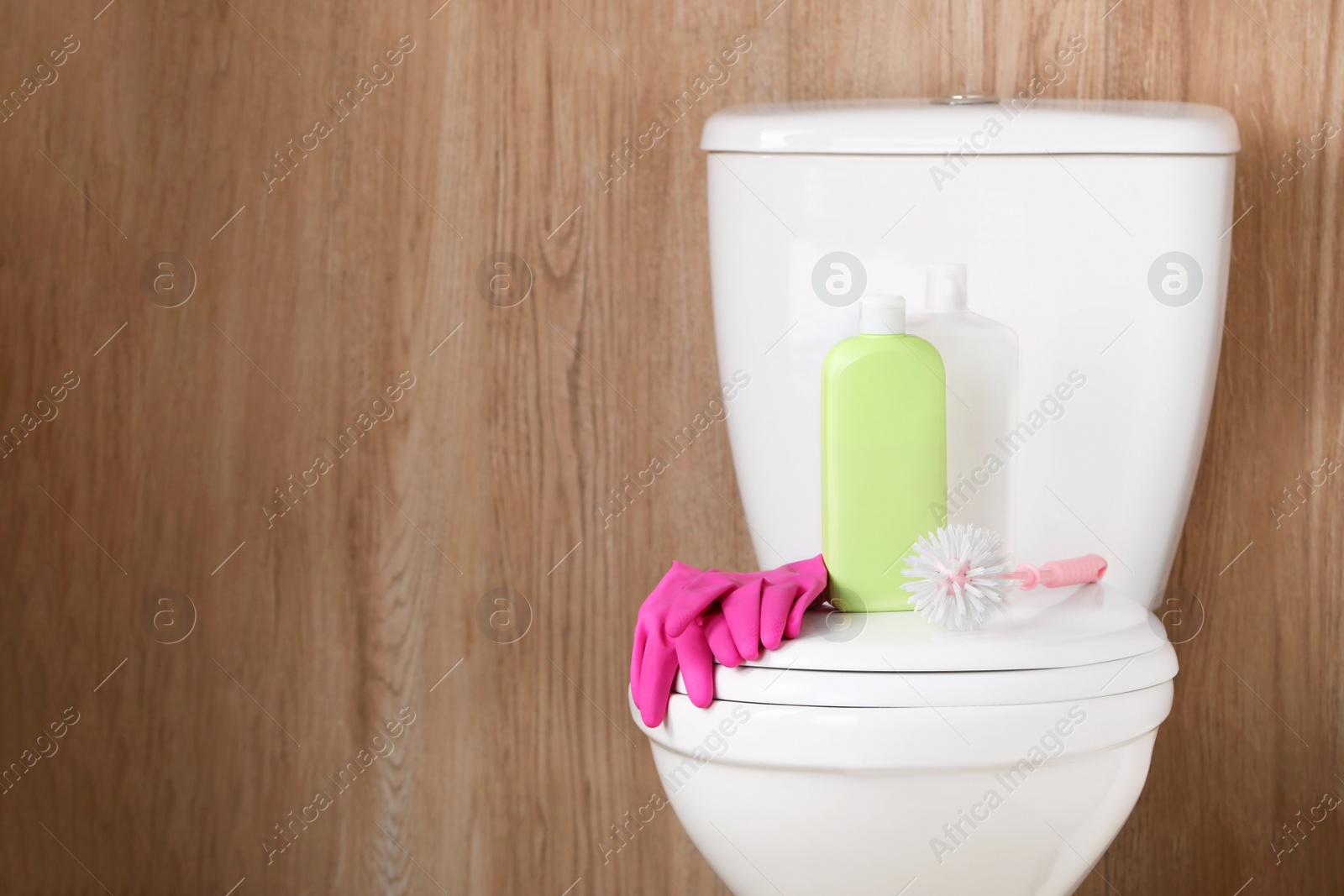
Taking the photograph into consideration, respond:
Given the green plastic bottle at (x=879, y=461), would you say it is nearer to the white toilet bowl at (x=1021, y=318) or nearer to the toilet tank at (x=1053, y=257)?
the white toilet bowl at (x=1021, y=318)

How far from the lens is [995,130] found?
3.12 feet

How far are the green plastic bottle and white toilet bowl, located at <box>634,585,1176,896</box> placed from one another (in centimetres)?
6

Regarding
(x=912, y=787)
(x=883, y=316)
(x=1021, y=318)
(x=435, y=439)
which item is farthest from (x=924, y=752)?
(x=435, y=439)

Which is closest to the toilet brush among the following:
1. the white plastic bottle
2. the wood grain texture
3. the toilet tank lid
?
the white plastic bottle

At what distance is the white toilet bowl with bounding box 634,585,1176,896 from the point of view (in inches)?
27.3

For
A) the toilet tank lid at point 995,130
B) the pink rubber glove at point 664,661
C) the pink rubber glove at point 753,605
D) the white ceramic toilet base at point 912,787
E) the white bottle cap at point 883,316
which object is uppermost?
the toilet tank lid at point 995,130

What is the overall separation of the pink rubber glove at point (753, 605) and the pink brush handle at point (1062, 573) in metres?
0.14

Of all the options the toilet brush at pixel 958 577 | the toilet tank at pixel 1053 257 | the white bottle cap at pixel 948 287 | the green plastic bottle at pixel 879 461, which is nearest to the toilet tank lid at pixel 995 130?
the toilet tank at pixel 1053 257

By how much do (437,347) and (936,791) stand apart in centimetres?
71

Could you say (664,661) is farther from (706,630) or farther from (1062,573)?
(1062,573)

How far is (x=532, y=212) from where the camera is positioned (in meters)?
1.20

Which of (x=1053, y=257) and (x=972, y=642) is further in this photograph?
(x=1053, y=257)

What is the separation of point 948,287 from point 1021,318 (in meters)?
0.11

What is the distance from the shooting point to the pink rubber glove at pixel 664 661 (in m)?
0.73
